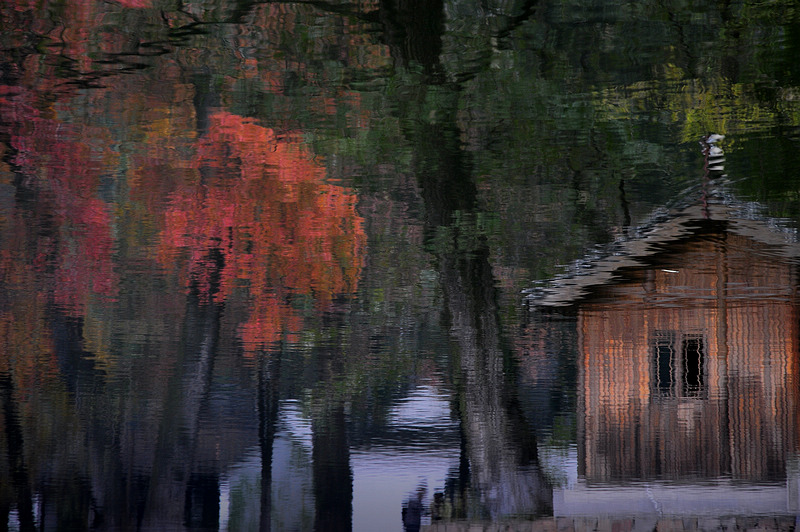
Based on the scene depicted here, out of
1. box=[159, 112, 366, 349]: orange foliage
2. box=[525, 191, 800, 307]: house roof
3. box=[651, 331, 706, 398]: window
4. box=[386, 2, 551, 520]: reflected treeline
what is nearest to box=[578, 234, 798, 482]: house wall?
box=[651, 331, 706, 398]: window

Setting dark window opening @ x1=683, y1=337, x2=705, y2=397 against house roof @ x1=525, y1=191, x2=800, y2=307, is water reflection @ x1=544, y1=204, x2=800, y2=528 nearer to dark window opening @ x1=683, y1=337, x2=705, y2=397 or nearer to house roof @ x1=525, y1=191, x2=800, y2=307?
dark window opening @ x1=683, y1=337, x2=705, y2=397

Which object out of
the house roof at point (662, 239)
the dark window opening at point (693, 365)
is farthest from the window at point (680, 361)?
the house roof at point (662, 239)

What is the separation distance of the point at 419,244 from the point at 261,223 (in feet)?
3.34

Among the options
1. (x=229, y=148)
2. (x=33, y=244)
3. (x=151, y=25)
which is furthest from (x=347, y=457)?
(x=151, y=25)

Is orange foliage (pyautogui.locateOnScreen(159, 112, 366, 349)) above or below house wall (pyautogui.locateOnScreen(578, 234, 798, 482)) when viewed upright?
above

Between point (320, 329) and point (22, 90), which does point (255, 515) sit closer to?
point (320, 329)

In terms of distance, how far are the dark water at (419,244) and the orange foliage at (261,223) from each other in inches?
0.9

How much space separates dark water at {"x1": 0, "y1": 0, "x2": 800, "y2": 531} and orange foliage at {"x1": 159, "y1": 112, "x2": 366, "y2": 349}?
0.07 feet

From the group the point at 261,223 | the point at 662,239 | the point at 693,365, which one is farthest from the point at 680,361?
the point at 261,223

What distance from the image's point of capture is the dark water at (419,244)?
2.23 metres

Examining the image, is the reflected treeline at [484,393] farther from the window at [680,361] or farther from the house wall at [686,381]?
the window at [680,361]

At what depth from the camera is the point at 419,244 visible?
399cm

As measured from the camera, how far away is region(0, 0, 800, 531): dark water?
2227 mm

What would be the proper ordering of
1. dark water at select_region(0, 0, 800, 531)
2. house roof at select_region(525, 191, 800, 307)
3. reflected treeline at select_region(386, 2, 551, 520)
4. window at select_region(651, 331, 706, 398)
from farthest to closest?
window at select_region(651, 331, 706, 398), reflected treeline at select_region(386, 2, 551, 520), house roof at select_region(525, 191, 800, 307), dark water at select_region(0, 0, 800, 531)
